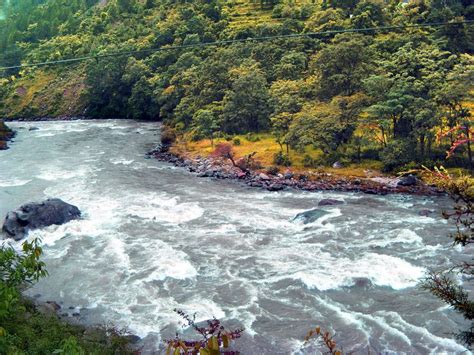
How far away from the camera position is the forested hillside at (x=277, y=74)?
32.2m

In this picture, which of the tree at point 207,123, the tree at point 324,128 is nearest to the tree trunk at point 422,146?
the tree at point 324,128

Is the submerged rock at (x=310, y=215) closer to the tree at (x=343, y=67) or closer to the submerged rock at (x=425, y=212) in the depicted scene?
the submerged rock at (x=425, y=212)

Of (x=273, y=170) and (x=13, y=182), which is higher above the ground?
(x=13, y=182)

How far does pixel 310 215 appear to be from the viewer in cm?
2508

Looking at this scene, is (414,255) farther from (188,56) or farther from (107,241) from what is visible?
(188,56)

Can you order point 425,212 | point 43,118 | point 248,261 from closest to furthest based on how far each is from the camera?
point 248,261
point 425,212
point 43,118

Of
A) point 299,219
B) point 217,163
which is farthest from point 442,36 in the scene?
point 299,219

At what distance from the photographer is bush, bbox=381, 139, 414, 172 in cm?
3141

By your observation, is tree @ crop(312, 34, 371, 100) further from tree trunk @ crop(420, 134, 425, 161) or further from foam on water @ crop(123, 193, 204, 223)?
foam on water @ crop(123, 193, 204, 223)

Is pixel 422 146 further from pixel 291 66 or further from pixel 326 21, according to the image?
pixel 326 21

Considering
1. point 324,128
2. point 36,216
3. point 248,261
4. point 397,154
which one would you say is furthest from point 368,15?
point 36,216

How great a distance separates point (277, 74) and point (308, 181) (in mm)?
17992

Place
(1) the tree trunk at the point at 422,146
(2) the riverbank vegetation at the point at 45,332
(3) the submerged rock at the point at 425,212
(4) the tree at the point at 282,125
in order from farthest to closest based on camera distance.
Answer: (4) the tree at the point at 282,125
(1) the tree trunk at the point at 422,146
(3) the submerged rock at the point at 425,212
(2) the riverbank vegetation at the point at 45,332

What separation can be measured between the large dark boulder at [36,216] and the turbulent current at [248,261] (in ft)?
2.45
